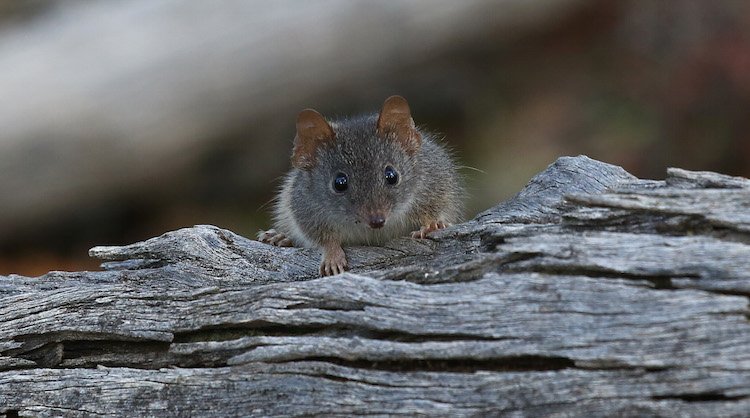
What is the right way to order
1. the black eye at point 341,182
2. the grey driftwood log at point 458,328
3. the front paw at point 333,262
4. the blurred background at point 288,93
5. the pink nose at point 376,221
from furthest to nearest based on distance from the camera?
the blurred background at point 288,93
the black eye at point 341,182
the pink nose at point 376,221
the front paw at point 333,262
the grey driftwood log at point 458,328

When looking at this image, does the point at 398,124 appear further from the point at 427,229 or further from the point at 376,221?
the point at 376,221

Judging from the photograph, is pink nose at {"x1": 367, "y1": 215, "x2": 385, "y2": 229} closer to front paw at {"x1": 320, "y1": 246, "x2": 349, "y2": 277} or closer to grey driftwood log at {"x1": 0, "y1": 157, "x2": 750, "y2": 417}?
front paw at {"x1": 320, "y1": 246, "x2": 349, "y2": 277}

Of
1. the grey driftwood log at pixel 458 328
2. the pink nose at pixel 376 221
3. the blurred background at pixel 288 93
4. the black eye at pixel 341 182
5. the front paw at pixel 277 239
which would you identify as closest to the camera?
the grey driftwood log at pixel 458 328

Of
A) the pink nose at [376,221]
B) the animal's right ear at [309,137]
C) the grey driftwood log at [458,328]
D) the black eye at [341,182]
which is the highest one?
the animal's right ear at [309,137]

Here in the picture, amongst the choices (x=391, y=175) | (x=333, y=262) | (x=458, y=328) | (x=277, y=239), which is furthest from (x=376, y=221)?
(x=458, y=328)

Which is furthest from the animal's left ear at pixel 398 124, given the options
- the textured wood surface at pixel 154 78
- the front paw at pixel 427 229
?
the textured wood surface at pixel 154 78

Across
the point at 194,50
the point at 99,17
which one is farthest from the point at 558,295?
the point at 99,17

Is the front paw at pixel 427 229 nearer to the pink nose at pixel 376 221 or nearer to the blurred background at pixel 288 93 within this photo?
the pink nose at pixel 376 221
